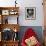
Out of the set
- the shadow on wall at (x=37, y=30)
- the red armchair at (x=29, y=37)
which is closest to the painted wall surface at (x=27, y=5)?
the shadow on wall at (x=37, y=30)

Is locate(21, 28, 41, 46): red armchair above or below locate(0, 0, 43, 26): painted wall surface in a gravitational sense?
below

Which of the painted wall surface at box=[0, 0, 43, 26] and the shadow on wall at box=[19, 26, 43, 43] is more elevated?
the painted wall surface at box=[0, 0, 43, 26]

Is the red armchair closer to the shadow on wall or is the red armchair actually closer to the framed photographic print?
the shadow on wall

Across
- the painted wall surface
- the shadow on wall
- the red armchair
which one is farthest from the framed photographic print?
the red armchair

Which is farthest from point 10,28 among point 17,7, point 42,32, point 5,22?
point 42,32

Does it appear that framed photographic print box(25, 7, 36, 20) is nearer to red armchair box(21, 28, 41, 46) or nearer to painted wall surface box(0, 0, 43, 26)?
painted wall surface box(0, 0, 43, 26)

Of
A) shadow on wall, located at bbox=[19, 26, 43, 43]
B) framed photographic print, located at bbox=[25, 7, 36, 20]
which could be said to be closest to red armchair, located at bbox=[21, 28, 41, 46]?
shadow on wall, located at bbox=[19, 26, 43, 43]

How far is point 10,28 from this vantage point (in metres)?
6.03

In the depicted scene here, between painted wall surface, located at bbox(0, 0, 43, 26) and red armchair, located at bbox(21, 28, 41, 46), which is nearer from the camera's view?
red armchair, located at bbox(21, 28, 41, 46)

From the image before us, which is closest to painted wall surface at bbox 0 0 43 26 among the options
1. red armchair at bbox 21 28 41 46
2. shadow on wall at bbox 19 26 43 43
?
shadow on wall at bbox 19 26 43 43

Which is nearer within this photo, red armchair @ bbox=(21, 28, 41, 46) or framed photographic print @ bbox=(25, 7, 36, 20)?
red armchair @ bbox=(21, 28, 41, 46)

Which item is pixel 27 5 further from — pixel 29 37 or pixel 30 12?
pixel 29 37

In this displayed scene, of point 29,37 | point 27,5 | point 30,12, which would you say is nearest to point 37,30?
point 29,37

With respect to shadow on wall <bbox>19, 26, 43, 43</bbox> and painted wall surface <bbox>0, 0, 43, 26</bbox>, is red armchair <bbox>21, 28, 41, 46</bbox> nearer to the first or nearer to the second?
shadow on wall <bbox>19, 26, 43, 43</bbox>
